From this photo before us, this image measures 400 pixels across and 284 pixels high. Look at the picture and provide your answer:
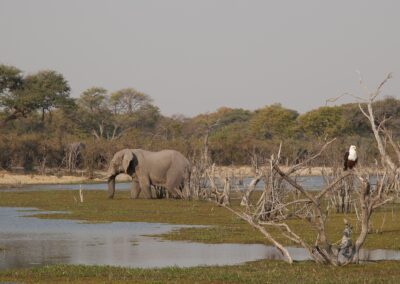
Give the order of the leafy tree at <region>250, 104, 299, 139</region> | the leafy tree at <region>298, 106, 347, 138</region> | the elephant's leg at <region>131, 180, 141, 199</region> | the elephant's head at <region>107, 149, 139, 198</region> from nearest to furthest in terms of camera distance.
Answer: the elephant's leg at <region>131, 180, 141, 199</region> < the elephant's head at <region>107, 149, 139, 198</region> < the leafy tree at <region>298, 106, 347, 138</region> < the leafy tree at <region>250, 104, 299, 139</region>

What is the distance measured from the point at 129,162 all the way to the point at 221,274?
24298 millimetres

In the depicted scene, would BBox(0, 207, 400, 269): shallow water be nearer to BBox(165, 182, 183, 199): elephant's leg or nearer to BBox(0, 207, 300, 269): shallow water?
BBox(0, 207, 300, 269): shallow water

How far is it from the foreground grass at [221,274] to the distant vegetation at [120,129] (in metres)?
26.7

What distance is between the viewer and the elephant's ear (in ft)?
134

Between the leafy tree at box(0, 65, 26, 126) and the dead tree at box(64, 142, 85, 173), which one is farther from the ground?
the leafy tree at box(0, 65, 26, 126)

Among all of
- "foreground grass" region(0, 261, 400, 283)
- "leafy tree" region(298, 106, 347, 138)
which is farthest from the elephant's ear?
"leafy tree" region(298, 106, 347, 138)

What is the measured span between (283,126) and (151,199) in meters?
59.4

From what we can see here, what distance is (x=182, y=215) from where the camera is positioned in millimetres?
31109

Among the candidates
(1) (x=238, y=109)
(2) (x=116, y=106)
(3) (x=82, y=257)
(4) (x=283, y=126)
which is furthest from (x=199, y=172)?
(1) (x=238, y=109)

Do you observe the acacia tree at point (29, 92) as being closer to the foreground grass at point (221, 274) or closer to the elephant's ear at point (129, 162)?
the elephant's ear at point (129, 162)

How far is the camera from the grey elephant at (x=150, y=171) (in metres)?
40.7

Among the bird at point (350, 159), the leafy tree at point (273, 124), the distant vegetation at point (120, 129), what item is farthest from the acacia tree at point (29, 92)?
the bird at point (350, 159)

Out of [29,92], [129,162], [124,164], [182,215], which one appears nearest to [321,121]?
[29,92]

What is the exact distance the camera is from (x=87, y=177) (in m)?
59.0
